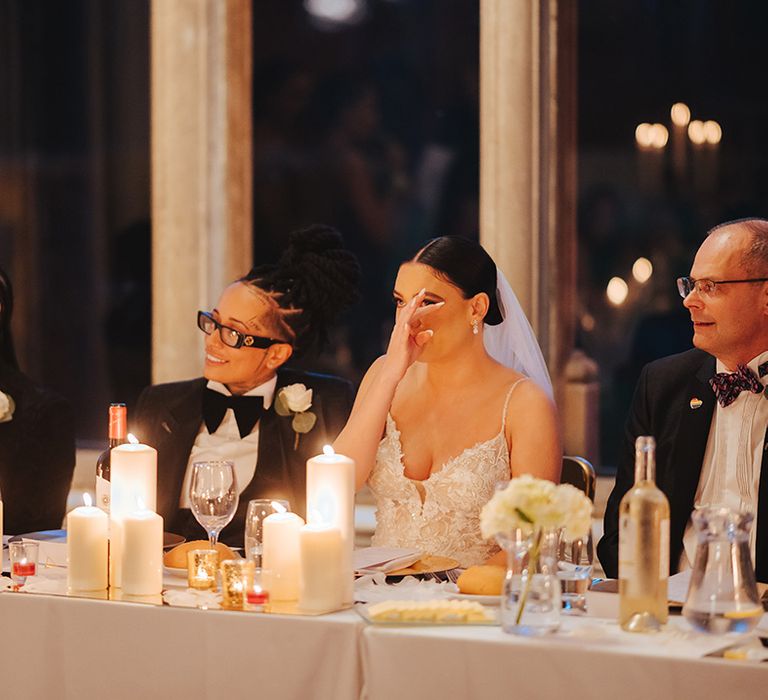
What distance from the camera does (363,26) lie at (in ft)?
16.4

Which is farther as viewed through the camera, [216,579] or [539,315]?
[539,315]

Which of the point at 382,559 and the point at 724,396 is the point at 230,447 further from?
the point at 724,396

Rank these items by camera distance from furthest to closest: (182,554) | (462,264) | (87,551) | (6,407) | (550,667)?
(6,407) < (462,264) < (182,554) < (87,551) < (550,667)

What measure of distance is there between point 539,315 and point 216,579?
232cm

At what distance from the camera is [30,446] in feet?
12.4

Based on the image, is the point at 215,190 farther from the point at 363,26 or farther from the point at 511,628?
the point at 511,628

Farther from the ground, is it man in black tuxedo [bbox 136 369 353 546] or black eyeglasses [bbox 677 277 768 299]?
black eyeglasses [bbox 677 277 768 299]

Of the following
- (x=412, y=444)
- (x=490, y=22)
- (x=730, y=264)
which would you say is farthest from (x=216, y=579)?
(x=490, y=22)

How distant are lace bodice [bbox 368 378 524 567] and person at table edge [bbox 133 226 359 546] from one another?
48cm

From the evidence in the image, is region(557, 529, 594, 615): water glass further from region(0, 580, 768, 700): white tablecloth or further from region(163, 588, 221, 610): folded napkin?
region(163, 588, 221, 610): folded napkin

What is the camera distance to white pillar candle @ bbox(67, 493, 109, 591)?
2.32 metres

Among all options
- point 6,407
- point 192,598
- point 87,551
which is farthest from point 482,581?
point 6,407

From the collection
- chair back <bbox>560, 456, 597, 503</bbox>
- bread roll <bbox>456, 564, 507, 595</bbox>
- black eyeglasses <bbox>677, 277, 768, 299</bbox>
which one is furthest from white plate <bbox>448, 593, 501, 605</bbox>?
black eyeglasses <bbox>677, 277, 768, 299</bbox>

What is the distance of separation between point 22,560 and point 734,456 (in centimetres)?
172
